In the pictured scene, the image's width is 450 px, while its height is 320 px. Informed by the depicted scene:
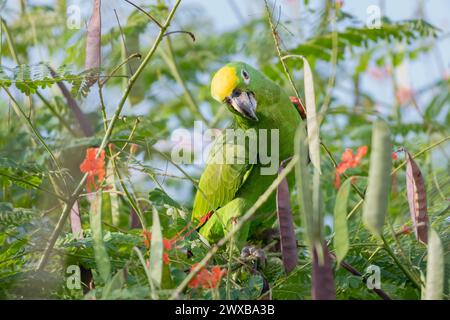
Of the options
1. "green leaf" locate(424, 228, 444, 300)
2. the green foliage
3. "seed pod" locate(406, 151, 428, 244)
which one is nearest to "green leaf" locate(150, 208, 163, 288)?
the green foliage

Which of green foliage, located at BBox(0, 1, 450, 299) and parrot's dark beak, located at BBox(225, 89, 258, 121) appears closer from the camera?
green foliage, located at BBox(0, 1, 450, 299)

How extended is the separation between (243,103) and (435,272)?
1944mm

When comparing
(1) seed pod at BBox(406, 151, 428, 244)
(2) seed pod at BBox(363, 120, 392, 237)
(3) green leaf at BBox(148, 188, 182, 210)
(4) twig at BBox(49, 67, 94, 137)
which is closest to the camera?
(2) seed pod at BBox(363, 120, 392, 237)

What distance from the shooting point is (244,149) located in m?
3.90

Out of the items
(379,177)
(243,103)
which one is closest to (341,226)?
(379,177)

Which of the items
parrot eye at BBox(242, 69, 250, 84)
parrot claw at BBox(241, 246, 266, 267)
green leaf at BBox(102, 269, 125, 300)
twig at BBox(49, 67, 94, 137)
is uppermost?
parrot eye at BBox(242, 69, 250, 84)

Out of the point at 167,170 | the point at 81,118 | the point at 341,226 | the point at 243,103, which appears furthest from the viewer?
the point at 81,118

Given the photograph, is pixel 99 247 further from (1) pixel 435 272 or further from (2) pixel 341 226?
(1) pixel 435 272

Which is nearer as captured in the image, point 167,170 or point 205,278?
point 205,278

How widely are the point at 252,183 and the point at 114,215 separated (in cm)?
76

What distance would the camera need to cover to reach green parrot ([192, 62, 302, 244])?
3830 mm

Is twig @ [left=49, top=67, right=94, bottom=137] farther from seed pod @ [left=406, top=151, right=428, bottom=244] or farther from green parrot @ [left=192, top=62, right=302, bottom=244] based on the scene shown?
seed pod @ [left=406, top=151, right=428, bottom=244]

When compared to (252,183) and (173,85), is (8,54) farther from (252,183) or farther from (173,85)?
(252,183)

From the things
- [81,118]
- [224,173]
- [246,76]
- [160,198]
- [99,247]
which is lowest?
[99,247]
